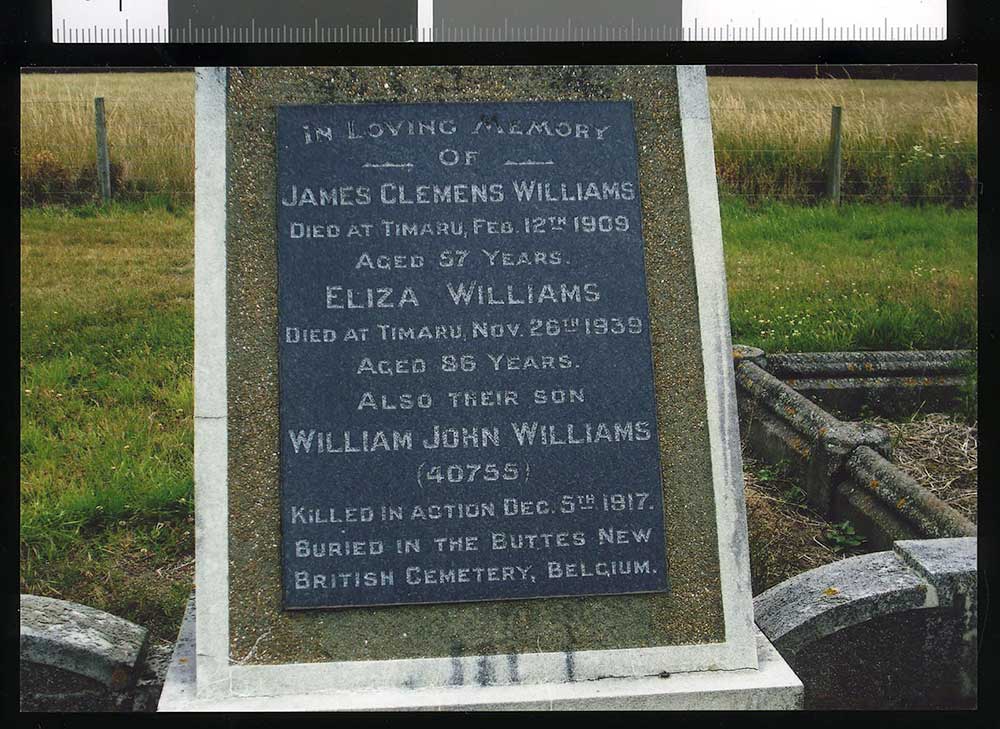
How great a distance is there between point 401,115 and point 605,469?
1.23 metres

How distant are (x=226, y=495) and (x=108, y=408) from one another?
193 centimetres

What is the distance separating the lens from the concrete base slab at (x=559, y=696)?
302cm

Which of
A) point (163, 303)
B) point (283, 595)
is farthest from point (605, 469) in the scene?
point (163, 303)

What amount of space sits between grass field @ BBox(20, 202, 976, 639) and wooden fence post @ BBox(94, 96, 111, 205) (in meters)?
0.11

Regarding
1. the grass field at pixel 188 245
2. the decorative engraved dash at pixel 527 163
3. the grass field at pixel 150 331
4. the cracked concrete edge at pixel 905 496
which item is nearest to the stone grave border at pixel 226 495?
the decorative engraved dash at pixel 527 163

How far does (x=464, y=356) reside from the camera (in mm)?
3207

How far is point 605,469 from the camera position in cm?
322

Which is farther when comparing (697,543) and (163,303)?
(163,303)

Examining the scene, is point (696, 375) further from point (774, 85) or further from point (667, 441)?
point (774, 85)

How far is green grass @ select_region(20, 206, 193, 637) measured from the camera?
13.8 feet

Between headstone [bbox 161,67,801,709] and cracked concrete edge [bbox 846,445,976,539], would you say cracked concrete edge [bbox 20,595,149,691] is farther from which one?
cracked concrete edge [bbox 846,445,976,539]

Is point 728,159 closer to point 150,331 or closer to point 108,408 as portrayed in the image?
point 150,331

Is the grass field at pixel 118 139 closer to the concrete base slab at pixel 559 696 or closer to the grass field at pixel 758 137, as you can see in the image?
the grass field at pixel 758 137

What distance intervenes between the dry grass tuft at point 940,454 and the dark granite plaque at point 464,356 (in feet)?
6.80
